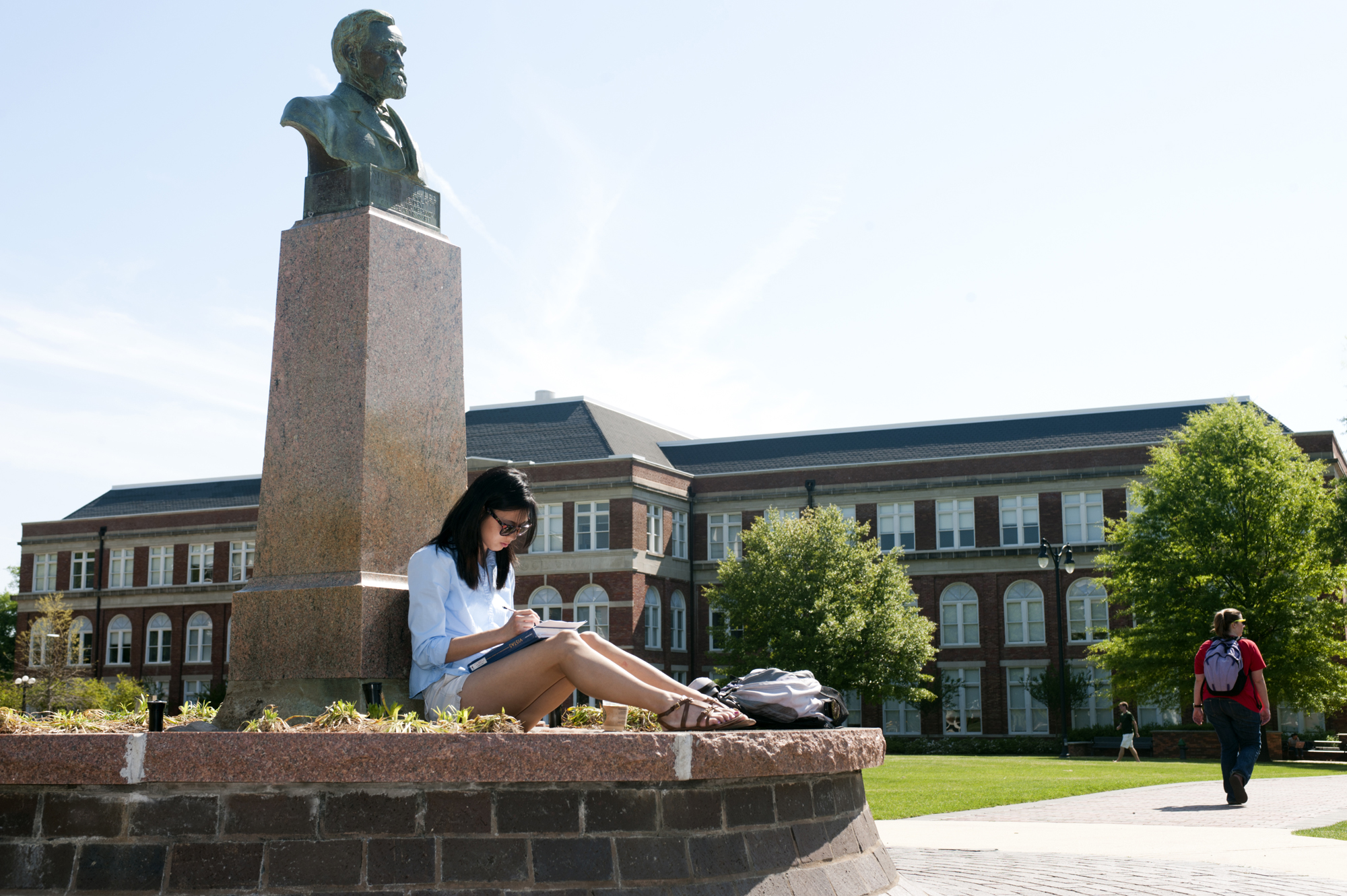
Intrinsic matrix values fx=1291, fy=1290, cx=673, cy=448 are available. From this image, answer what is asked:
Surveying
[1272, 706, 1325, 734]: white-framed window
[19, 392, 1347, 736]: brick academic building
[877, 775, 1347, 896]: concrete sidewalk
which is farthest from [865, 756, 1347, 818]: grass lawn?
[19, 392, 1347, 736]: brick academic building

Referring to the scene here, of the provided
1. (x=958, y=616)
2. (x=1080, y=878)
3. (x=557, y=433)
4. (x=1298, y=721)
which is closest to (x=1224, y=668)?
(x=1080, y=878)

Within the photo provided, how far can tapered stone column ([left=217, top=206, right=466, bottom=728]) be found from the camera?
6.64 m

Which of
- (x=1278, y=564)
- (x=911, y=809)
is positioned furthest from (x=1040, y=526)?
(x=911, y=809)

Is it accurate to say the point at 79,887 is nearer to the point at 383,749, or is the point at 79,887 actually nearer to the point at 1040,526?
the point at 383,749

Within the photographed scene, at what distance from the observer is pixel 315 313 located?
7.14 metres

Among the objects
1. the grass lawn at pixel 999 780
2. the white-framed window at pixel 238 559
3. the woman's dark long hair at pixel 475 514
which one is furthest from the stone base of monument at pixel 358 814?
the white-framed window at pixel 238 559

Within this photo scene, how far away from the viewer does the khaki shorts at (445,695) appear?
5895mm

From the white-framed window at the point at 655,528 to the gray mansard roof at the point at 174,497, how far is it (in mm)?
21634

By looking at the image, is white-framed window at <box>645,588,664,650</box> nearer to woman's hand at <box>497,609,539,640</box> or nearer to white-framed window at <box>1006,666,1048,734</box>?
white-framed window at <box>1006,666,1048,734</box>

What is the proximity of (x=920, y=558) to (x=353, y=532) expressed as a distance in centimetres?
4423

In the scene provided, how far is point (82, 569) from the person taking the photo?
6259 centimetres

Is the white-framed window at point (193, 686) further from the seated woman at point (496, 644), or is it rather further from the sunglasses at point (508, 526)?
the sunglasses at point (508, 526)

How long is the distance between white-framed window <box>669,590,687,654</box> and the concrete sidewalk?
37747mm

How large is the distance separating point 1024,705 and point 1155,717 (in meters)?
4.48
